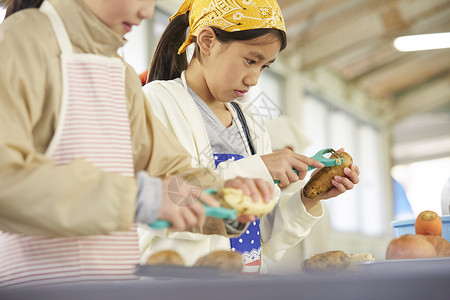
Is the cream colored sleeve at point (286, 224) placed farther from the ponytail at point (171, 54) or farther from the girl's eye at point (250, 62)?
the ponytail at point (171, 54)

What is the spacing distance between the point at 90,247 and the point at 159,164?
0.23 m

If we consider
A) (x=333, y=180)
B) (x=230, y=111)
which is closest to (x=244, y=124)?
(x=230, y=111)

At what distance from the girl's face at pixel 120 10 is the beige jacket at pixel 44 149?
0.01 m

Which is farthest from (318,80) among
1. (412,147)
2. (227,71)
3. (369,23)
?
(227,71)

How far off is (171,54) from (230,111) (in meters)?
0.24

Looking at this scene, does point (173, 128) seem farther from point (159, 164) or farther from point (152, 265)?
point (152, 265)

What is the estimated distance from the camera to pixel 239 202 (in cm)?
89

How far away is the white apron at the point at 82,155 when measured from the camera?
915 millimetres

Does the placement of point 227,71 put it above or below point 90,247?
above

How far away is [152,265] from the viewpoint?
0.76 metres

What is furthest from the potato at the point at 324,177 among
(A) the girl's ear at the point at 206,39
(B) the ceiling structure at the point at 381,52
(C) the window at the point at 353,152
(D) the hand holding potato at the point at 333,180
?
(C) the window at the point at 353,152

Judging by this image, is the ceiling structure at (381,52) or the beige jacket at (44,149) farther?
the ceiling structure at (381,52)

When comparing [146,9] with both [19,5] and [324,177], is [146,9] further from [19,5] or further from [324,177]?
[324,177]

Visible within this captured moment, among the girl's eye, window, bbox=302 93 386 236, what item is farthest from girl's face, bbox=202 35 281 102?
window, bbox=302 93 386 236
